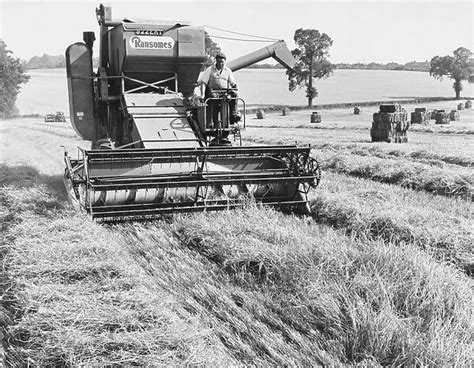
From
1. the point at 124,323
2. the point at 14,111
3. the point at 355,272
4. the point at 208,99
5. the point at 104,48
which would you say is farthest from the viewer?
the point at 14,111

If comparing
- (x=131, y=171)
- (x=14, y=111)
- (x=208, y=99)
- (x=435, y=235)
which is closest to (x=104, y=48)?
(x=208, y=99)

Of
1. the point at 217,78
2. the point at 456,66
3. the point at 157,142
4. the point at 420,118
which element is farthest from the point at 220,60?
the point at 456,66

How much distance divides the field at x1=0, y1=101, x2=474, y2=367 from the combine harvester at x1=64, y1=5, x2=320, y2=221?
373 mm

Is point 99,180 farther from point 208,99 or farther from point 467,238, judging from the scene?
point 467,238

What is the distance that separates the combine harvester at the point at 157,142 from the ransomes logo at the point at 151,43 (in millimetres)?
15

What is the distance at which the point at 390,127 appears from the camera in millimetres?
17250

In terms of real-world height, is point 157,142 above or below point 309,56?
below

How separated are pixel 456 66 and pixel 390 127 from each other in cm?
5208

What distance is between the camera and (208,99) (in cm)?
727

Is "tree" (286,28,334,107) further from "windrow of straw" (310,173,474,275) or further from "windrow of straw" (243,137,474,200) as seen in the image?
"windrow of straw" (310,173,474,275)

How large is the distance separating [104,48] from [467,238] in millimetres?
6094

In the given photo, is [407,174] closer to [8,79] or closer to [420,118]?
[420,118]

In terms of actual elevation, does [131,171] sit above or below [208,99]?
below

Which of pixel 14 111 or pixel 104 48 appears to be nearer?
pixel 104 48
